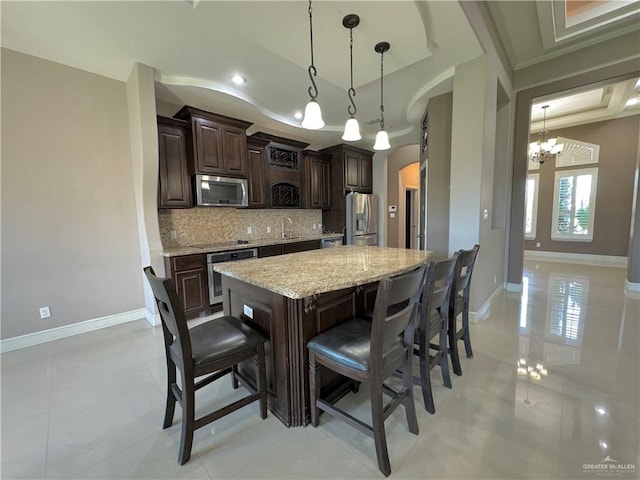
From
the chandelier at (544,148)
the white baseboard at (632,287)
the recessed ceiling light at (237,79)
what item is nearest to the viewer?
the recessed ceiling light at (237,79)

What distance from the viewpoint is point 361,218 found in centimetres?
533

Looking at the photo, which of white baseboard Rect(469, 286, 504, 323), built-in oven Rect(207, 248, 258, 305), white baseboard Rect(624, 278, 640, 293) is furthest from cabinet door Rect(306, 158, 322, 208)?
white baseboard Rect(624, 278, 640, 293)

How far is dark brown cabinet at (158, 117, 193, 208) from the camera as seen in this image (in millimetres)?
3236

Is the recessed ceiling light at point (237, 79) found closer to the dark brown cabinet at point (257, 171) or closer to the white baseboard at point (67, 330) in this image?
the dark brown cabinet at point (257, 171)

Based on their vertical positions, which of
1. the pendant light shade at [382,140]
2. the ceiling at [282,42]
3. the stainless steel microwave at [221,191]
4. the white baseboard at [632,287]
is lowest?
the white baseboard at [632,287]

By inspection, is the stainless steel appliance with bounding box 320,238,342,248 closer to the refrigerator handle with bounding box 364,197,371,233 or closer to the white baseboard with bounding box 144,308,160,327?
the refrigerator handle with bounding box 364,197,371,233

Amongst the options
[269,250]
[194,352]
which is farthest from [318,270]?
[269,250]

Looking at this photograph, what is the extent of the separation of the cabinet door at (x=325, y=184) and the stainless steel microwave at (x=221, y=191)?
5.85ft

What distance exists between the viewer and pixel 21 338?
104 inches

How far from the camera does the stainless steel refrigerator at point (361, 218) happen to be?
17.0 feet

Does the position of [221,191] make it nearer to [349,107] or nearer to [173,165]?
[173,165]

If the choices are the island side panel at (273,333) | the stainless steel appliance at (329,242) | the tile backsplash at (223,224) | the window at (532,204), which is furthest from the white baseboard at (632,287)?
the island side panel at (273,333)

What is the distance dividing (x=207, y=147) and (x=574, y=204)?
829cm

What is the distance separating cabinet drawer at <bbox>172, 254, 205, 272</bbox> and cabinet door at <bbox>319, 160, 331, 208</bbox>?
268 centimetres
